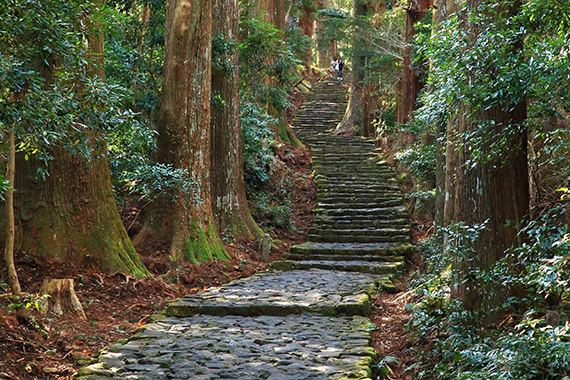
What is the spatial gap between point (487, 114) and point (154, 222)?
253 inches

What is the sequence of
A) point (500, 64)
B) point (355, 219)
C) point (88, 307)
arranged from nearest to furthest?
point (500, 64)
point (88, 307)
point (355, 219)

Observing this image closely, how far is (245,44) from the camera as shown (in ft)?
45.5

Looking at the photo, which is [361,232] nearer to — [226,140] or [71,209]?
[226,140]

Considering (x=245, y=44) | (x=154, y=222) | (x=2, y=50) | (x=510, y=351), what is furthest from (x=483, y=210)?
(x=245, y=44)

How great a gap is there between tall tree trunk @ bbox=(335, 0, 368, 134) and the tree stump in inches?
685

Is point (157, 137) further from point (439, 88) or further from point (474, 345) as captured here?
point (474, 345)

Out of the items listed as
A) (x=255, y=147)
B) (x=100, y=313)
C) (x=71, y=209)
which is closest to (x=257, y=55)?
(x=255, y=147)

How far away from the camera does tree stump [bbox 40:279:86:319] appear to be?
6.20 m

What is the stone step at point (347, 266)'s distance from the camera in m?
11.2

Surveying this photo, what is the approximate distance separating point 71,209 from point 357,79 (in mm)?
18452

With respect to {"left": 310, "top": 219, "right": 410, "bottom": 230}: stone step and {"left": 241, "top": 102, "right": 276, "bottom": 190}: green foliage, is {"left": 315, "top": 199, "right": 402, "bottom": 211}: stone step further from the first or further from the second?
{"left": 241, "top": 102, "right": 276, "bottom": 190}: green foliage

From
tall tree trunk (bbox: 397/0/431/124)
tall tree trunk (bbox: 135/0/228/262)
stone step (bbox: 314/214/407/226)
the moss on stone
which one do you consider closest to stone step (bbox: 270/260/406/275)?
the moss on stone

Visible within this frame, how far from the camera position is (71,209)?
7223 mm

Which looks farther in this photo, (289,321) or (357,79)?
(357,79)
